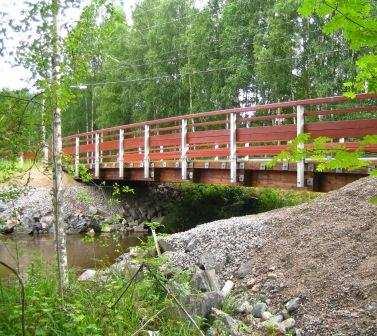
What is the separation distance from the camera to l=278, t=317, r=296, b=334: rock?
559cm

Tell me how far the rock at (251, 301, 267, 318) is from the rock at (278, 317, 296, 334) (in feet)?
1.31

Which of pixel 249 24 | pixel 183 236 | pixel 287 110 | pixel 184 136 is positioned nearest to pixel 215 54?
pixel 249 24

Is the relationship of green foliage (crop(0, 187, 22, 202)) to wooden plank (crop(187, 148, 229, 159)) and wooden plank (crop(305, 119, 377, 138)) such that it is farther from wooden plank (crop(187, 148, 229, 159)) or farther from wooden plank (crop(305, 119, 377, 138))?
wooden plank (crop(187, 148, 229, 159))

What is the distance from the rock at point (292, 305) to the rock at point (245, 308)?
45cm

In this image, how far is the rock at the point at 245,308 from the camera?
621 centimetres

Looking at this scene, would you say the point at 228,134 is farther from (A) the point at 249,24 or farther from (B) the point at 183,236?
(A) the point at 249,24

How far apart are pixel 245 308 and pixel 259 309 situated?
0.65 feet

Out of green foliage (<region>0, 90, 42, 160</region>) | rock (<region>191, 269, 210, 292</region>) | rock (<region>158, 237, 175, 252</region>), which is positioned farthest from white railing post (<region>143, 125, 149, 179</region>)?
green foliage (<region>0, 90, 42, 160</region>)

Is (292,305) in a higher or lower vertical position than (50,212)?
lower

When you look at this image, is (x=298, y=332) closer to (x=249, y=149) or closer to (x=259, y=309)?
(x=259, y=309)

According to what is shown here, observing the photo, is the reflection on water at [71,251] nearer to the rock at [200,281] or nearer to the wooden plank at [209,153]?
the rock at [200,281]

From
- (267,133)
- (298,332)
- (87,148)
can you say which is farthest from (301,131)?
(87,148)

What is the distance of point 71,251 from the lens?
480 inches

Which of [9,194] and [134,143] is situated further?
[134,143]
